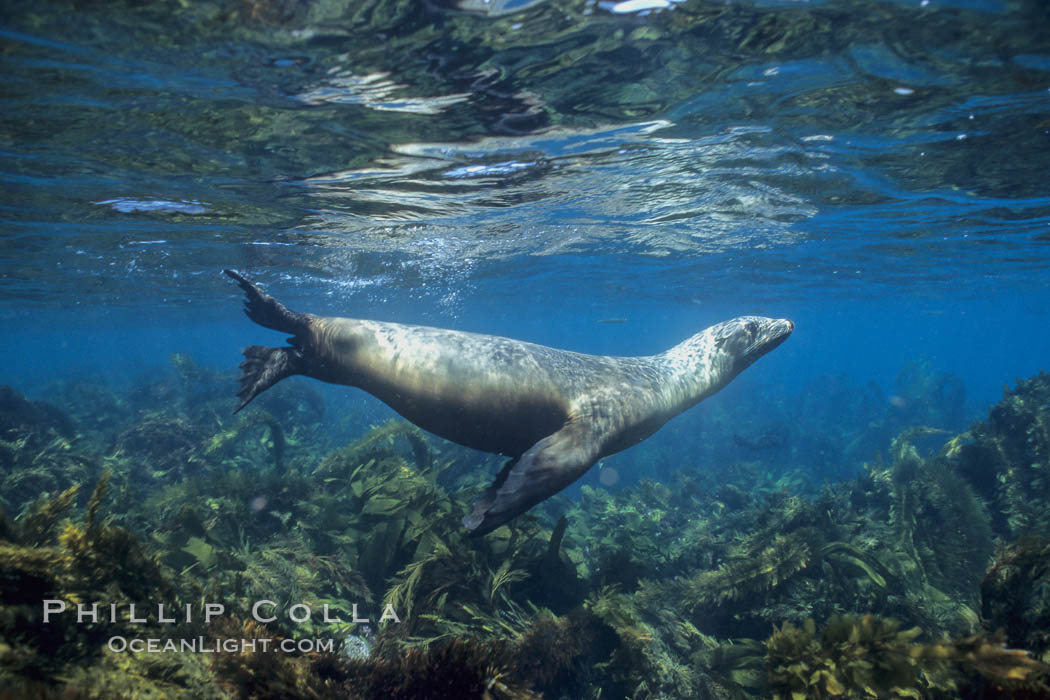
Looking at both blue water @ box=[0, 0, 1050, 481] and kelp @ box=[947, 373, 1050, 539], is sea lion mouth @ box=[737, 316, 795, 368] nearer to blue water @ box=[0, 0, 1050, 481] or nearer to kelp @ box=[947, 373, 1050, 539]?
blue water @ box=[0, 0, 1050, 481]

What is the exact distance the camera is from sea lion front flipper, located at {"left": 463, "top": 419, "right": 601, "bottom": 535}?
370cm

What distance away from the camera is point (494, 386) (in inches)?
185

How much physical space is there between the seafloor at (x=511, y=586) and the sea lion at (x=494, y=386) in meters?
0.91

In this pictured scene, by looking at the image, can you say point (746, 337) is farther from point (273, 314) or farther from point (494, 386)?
point (273, 314)

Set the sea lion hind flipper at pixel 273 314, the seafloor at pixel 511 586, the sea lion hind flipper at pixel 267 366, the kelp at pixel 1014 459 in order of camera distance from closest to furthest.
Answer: the seafloor at pixel 511 586, the sea lion hind flipper at pixel 267 366, the sea lion hind flipper at pixel 273 314, the kelp at pixel 1014 459

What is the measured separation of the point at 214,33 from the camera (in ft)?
13.4

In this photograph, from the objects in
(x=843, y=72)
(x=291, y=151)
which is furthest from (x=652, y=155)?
(x=291, y=151)

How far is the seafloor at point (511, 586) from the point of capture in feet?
7.55

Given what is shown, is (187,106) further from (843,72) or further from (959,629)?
(959,629)

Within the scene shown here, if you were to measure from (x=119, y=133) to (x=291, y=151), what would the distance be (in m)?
1.91

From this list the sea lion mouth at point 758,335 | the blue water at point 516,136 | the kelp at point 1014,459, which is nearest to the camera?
the blue water at point 516,136

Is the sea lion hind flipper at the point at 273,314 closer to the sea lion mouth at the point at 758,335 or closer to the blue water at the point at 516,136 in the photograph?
the blue water at the point at 516,136

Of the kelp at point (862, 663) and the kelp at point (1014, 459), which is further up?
the kelp at point (862, 663)

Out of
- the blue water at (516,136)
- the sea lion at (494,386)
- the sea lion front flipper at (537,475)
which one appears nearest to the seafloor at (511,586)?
the sea lion front flipper at (537,475)
